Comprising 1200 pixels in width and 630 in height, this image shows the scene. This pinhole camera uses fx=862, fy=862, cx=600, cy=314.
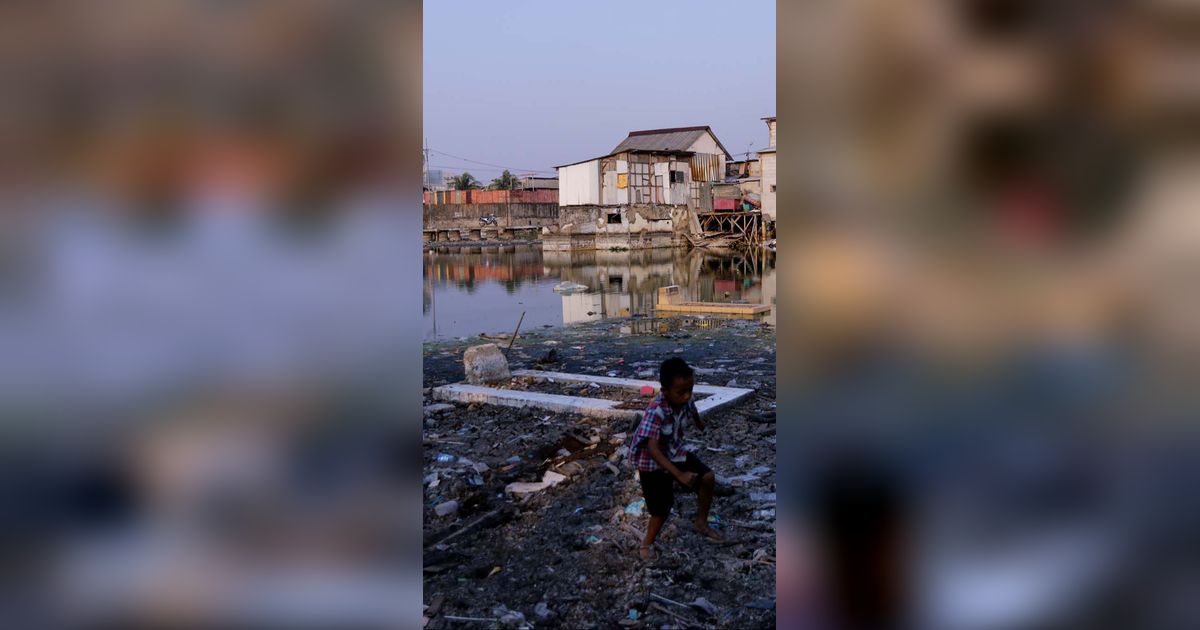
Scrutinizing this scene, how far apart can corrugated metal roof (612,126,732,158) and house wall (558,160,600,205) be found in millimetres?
1751

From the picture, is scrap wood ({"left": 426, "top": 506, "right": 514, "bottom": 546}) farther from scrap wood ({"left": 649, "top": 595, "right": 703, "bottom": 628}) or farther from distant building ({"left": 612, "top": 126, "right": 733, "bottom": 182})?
distant building ({"left": 612, "top": 126, "right": 733, "bottom": 182})

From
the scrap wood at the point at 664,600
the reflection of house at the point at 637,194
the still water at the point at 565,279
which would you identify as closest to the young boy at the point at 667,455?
the scrap wood at the point at 664,600

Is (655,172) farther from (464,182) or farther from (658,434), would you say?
(658,434)

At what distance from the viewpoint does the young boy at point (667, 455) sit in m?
3.76

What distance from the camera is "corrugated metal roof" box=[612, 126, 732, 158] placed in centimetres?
4153

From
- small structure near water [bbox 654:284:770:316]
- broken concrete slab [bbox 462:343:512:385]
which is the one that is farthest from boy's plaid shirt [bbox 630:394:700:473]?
small structure near water [bbox 654:284:770:316]

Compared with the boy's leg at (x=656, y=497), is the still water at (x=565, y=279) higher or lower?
higher

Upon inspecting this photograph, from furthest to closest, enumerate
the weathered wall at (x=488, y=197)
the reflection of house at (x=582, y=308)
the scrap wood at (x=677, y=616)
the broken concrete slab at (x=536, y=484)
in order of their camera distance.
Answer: the weathered wall at (x=488, y=197) → the reflection of house at (x=582, y=308) → the broken concrete slab at (x=536, y=484) → the scrap wood at (x=677, y=616)

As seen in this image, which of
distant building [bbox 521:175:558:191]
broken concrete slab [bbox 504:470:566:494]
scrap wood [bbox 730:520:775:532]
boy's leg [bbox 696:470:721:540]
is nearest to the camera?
boy's leg [bbox 696:470:721:540]

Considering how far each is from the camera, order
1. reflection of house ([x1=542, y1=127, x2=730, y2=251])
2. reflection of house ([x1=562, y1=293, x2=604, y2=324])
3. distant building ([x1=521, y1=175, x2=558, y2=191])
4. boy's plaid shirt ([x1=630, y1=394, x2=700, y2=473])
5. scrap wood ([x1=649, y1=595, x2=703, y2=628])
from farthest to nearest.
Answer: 1. distant building ([x1=521, y1=175, x2=558, y2=191])
2. reflection of house ([x1=542, y1=127, x2=730, y2=251])
3. reflection of house ([x1=562, y1=293, x2=604, y2=324])
4. boy's plaid shirt ([x1=630, y1=394, x2=700, y2=473])
5. scrap wood ([x1=649, y1=595, x2=703, y2=628])
